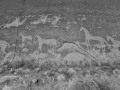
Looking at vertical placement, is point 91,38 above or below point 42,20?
below

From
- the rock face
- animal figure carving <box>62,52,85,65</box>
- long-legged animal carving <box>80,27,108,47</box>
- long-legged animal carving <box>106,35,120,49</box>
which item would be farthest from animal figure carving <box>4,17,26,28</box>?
long-legged animal carving <box>106,35,120,49</box>

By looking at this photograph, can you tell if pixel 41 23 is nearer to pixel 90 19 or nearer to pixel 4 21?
pixel 4 21

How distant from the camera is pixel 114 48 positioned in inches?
97.2

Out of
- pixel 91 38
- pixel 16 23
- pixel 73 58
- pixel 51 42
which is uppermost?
pixel 16 23

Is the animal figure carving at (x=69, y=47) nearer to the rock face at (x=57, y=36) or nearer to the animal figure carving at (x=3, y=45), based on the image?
the rock face at (x=57, y=36)

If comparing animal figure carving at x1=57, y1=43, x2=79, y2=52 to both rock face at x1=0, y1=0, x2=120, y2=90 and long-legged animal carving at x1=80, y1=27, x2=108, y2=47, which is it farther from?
long-legged animal carving at x1=80, y1=27, x2=108, y2=47

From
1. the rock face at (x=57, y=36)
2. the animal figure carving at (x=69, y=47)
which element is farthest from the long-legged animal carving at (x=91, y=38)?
the animal figure carving at (x=69, y=47)

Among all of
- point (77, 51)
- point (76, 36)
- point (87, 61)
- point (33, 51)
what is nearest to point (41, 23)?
point (33, 51)

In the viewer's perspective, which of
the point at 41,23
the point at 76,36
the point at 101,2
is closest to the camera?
the point at 76,36

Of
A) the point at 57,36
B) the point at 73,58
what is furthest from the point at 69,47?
the point at 57,36

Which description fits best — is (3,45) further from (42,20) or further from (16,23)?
(42,20)

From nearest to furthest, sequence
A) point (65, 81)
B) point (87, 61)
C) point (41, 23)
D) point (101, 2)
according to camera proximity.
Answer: point (65, 81)
point (87, 61)
point (41, 23)
point (101, 2)

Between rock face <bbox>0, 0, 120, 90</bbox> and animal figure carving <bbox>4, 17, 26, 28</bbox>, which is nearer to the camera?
rock face <bbox>0, 0, 120, 90</bbox>

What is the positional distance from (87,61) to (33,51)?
3.90 ft
